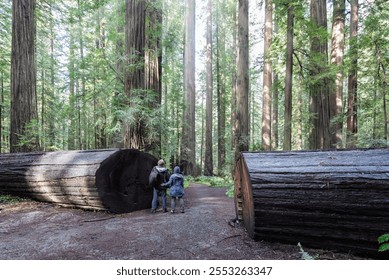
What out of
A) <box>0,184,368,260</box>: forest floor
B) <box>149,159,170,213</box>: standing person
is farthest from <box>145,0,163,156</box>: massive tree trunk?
<box>0,184,368,260</box>: forest floor

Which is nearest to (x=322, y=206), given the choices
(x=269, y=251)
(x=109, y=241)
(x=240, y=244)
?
(x=269, y=251)

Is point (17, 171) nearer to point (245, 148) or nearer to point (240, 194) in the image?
point (240, 194)

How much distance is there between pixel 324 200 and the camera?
9.74 feet

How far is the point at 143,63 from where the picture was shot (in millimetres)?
7590

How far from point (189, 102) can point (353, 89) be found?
9669mm

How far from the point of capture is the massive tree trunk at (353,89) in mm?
7215

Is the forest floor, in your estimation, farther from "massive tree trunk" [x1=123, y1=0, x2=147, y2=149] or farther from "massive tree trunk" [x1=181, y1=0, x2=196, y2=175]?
"massive tree trunk" [x1=181, y1=0, x2=196, y2=175]

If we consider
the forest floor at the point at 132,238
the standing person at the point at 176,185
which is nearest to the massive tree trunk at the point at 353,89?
the standing person at the point at 176,185

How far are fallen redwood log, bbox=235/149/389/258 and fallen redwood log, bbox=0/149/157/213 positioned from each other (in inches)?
128

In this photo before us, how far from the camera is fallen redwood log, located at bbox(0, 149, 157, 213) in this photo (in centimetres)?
529

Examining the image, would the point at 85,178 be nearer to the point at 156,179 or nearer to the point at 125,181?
the point at 125,181

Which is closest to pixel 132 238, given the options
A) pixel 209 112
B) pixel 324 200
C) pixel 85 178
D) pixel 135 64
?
pixel 85 178

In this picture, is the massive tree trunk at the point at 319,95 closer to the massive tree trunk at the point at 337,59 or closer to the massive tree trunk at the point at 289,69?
the massive tree trunk at the point at 337,59

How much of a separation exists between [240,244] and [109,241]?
6.32 ft
